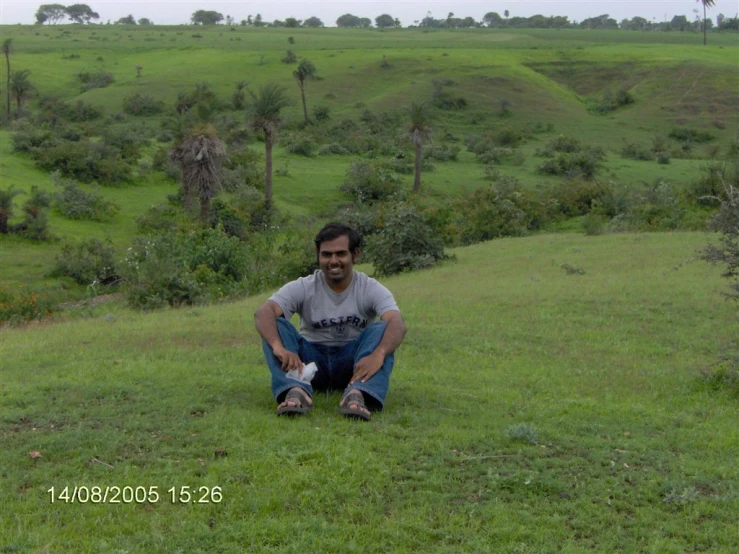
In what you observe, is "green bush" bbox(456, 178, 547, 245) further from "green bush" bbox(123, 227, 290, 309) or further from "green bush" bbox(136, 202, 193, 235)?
"green bush" bbox(136, 202, 193, 235)

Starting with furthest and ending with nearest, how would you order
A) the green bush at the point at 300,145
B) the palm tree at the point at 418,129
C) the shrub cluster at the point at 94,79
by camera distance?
1. the shrub cluster at the point at 94,79
2. the green bush at the point at 300,145
3. the palm tree at the point at 418,129

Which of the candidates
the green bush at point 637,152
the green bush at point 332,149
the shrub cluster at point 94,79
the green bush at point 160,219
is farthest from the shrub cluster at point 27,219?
the shrub cluster at point 94,79

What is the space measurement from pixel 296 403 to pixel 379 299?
110cm

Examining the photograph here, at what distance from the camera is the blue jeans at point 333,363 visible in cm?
633

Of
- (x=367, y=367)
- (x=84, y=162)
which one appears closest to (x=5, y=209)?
(x=84, y=162)

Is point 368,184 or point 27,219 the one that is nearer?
point 27,219

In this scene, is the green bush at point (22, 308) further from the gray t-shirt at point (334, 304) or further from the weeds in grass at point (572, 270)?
the gray t-shirt at point (334, 304)

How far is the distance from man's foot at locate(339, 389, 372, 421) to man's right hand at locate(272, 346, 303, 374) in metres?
0.43

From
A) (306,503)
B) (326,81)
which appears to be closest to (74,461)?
(306,503)

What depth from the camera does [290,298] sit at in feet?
22.1

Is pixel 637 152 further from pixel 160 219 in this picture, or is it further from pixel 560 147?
pixel 160 219

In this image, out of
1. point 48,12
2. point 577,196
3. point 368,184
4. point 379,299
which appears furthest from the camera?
point 48,12

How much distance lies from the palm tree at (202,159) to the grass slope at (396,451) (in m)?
26.3

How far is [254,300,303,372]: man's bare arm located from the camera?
20.7 ft
